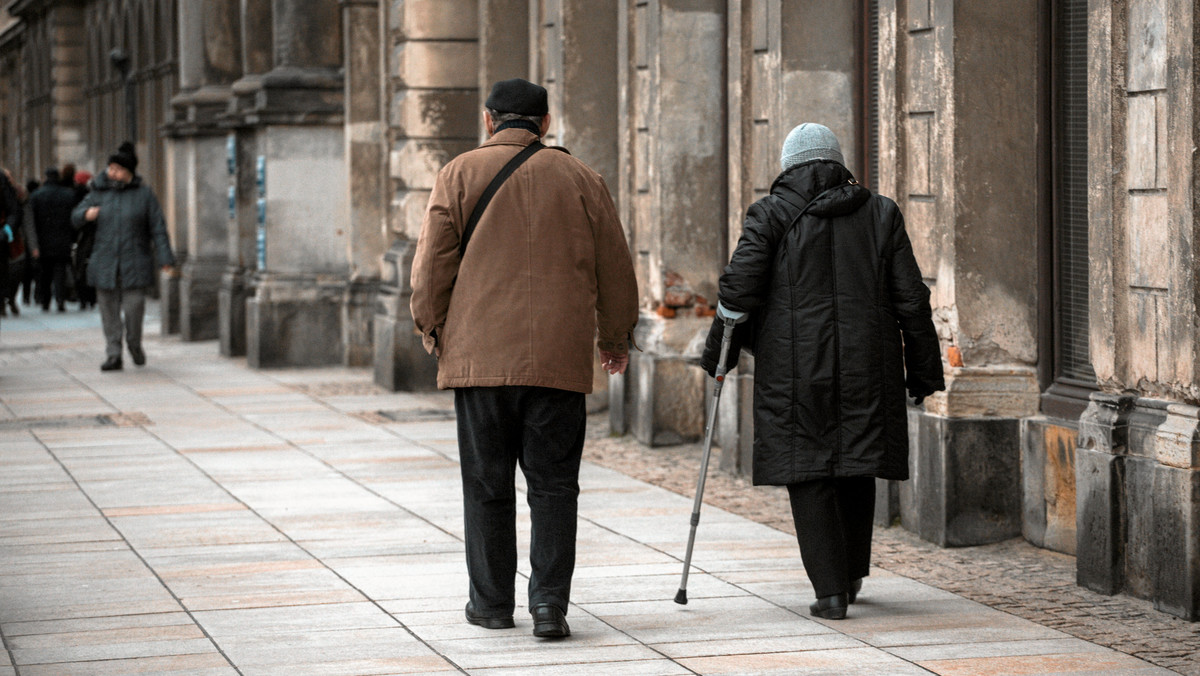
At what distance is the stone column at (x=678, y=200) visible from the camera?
11188 mm

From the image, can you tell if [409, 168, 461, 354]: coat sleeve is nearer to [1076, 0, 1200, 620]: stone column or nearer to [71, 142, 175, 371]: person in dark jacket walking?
[1076, 0, 1200, 620]: stone column

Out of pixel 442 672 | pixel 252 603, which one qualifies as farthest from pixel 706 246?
pixel 442 672

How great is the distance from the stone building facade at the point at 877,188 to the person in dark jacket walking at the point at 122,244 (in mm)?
1106

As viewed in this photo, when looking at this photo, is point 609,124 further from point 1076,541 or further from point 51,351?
point 51,351

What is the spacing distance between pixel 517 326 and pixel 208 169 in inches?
586

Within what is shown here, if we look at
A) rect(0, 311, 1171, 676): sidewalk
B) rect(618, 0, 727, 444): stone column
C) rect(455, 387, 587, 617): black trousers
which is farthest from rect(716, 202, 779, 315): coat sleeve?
rect(618, 0, 727, 444): stone column

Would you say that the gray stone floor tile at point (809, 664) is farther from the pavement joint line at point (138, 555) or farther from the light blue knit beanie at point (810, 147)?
the light blue knit beanie at point (810, 147)

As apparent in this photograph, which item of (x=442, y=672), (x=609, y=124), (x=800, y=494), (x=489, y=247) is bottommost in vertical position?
(x=442, y=672)

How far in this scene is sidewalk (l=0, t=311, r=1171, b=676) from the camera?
578cm

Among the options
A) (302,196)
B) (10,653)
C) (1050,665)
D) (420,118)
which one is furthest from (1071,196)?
(302,196)

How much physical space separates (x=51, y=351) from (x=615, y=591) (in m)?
13.0

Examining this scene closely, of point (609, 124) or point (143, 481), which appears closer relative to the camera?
point (143, 481)

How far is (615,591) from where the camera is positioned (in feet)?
22.5

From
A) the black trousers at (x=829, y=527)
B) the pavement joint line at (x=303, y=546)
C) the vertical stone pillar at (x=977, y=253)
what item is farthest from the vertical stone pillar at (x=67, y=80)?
the black trousers at (x=829, y=527)
